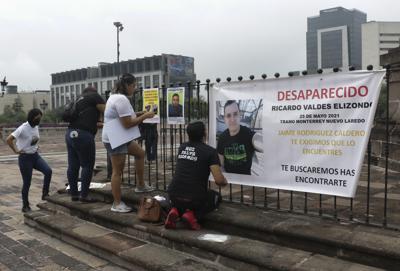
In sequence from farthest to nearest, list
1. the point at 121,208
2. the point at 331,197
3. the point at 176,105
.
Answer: the point at 176,105 → the point at 121,208 → the point at 331,197

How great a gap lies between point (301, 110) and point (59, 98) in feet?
427

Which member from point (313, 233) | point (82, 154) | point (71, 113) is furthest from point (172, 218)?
point (71, 113)

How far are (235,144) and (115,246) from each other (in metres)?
1.76

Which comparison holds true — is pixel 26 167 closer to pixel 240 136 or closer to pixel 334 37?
pixel 240 136

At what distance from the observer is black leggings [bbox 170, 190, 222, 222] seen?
459cm

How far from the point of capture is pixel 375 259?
342 centimetres

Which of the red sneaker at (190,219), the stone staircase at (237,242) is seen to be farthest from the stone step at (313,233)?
the red sneaker at (190,219)

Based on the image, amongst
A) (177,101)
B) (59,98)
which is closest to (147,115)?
(177,101)

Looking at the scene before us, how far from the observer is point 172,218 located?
186 inches

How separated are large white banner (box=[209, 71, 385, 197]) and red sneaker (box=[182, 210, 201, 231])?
651mm

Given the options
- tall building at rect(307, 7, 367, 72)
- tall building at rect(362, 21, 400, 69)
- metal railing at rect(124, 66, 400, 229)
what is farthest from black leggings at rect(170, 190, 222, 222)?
tall building at rect(362, 21, 400, 69)

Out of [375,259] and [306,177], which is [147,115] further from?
[375,259]

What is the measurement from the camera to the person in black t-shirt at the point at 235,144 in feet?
15.8

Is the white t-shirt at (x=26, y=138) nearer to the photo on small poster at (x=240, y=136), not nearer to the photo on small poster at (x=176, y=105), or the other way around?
the photo on small poster at (x=176, y=105)
